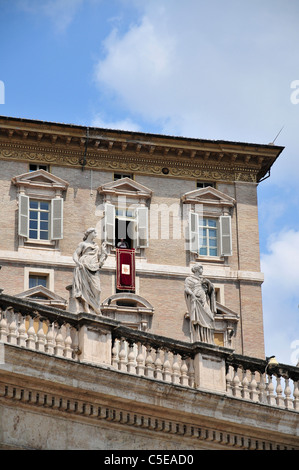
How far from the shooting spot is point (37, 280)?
49.6 metres

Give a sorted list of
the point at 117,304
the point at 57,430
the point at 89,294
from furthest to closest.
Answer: the point at 117,304, the point at 89,294, the point at 57,430

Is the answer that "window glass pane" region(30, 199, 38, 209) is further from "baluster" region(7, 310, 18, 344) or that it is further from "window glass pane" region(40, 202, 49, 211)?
"baluster" region(7, 310, 18, 344)

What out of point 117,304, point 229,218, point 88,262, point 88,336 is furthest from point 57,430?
point 229,218

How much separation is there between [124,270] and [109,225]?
A: 179 cm

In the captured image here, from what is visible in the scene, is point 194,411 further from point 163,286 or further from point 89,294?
point 163,286

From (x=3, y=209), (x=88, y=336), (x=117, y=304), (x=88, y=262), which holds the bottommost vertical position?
(x=88, y=336)

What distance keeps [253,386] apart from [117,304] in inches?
806

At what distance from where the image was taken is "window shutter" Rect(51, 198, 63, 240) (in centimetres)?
5012

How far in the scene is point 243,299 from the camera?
51.4 metres

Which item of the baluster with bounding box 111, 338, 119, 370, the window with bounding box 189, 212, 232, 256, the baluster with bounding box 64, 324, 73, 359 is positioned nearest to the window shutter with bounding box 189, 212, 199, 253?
the window with bounding box 189, 212, 232, 256

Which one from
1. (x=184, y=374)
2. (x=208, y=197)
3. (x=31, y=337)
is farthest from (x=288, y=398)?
(x=208, y=197)

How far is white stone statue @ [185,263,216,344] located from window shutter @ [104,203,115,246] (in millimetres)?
19610

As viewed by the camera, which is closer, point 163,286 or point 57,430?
point 57,430

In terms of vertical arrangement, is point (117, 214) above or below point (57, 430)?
above
